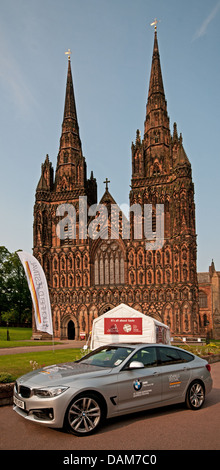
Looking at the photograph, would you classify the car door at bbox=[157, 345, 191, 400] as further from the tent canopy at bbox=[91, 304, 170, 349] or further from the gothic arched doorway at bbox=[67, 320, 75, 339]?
the gothic arched doorway at bbox=[67, 320, 75, 339]

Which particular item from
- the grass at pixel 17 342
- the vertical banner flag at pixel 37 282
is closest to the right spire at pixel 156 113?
the grass at pixel 17 342

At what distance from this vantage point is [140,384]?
24.1ft

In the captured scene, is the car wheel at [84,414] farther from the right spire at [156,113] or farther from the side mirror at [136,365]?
the right spire at [156,113]

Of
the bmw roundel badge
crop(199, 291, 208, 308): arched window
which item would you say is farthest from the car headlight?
crop(199, 291, 208, 308): arched window

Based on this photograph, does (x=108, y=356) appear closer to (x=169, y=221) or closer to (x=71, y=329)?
(x=169, y=221)

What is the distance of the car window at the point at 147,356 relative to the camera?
307 inches

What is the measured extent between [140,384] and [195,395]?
1739 millimetres

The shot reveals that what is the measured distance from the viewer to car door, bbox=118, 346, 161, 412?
7.08 meters

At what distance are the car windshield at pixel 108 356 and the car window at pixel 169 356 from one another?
0.77 m

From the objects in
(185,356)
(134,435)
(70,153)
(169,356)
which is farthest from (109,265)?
(134,435)

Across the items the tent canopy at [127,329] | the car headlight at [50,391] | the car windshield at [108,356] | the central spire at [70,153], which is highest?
the central spire at [70,153]
